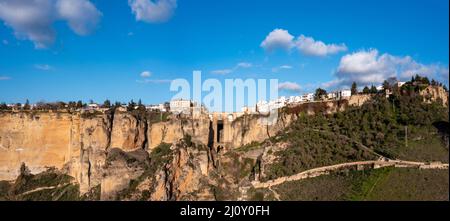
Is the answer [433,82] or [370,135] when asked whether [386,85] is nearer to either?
[433,82]

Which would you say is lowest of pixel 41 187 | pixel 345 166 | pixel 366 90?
pixel 41 187

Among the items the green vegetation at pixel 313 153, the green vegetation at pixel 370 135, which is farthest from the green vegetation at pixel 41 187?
the green vegetation at pixel 370 135

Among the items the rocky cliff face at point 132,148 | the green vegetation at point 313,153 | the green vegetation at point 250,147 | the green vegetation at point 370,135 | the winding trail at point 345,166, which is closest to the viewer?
the winding trail at point 345,166

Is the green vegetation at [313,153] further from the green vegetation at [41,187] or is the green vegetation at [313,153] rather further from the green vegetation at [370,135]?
the green vegetation at [41,187]

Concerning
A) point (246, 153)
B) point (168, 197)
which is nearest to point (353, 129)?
point (246, 153)

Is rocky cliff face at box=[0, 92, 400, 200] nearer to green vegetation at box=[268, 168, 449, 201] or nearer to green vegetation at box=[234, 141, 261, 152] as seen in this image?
green vegetation at box=[234, 141, 261, 152]

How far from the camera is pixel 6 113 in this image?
111ft

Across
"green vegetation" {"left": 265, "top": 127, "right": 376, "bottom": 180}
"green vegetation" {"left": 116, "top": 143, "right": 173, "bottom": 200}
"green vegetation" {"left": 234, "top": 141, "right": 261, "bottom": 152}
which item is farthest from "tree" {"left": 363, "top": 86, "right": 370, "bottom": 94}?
"green vegetation" {"left": 116, "top": 143, "right": 173, "bottom": 200}

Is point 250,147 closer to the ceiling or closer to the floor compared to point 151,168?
closer to the ceiling

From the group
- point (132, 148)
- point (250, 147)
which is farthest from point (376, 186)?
point (132, 148)

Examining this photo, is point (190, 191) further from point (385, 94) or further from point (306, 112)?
point (385, 94)
